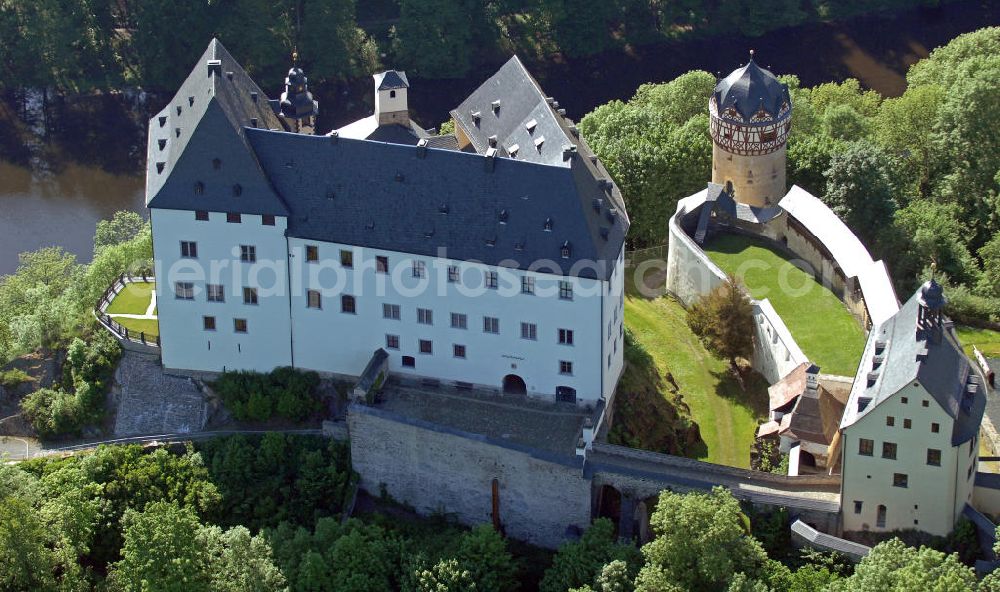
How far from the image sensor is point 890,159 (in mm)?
118500

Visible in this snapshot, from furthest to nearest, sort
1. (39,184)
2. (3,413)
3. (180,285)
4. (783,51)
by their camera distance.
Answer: (783,51)
(39,184)
(3,413)
(180,285)

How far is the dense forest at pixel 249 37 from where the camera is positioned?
152875 millimetres

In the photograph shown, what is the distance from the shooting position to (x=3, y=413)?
102 metres

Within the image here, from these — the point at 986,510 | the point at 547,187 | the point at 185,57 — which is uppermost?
the point at 185,57

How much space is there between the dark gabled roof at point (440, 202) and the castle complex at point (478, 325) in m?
0.11

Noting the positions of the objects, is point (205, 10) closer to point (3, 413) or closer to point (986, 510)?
point (3, 413)

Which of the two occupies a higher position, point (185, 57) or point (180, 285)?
point (185, 57)

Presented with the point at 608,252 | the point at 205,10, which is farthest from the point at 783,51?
the point at 608,252

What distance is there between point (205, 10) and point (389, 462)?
71377 millimetres

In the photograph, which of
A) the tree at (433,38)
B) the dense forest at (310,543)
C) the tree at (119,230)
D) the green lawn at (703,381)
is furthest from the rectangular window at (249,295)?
the tree at (433,38)

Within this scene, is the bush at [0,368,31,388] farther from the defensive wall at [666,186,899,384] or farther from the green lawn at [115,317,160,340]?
the defensive wall at [666,186,899,384]

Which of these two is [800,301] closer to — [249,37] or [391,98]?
[391,98]

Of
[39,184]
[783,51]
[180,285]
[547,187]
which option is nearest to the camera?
[547,187]

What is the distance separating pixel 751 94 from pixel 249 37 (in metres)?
54.9
